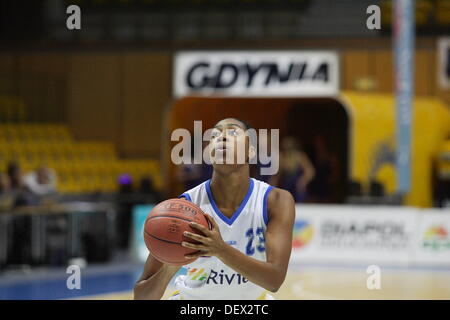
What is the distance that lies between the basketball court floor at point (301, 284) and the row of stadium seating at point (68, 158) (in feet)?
15.6

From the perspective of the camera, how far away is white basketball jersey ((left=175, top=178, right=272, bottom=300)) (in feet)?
15.4

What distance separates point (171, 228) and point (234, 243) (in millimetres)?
490

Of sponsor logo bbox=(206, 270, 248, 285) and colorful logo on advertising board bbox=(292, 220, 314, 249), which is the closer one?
sponsor logo bbox=(206, 270, 248, 285)

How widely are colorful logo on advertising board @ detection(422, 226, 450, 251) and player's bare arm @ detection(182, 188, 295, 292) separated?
10784 millimetres

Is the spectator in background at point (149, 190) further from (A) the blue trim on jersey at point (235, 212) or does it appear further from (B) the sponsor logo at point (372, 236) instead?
(A) the blue trim on jersey at point (235, 212)

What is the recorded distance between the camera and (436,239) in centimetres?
1502

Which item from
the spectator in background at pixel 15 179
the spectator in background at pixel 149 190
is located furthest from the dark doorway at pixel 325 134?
the spectator in background at pixel 15 179

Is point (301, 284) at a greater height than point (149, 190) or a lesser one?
lesser

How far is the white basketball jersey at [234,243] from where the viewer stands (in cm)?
470

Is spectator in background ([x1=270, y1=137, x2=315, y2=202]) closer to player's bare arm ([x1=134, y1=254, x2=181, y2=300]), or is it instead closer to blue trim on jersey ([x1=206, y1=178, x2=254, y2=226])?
blue trim on jersey ([x1=206, y1=178, x2=254, y2=226])

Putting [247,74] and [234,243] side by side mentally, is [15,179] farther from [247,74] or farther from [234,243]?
[234,243]

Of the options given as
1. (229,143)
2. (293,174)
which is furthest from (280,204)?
(293,174)

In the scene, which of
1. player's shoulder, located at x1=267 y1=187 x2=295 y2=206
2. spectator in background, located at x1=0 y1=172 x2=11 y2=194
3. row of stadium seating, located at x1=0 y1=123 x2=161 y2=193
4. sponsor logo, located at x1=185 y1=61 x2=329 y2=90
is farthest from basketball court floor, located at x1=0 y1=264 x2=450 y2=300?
sponsor logo, located at x1=185 y1=61 x2=329 y2=90
